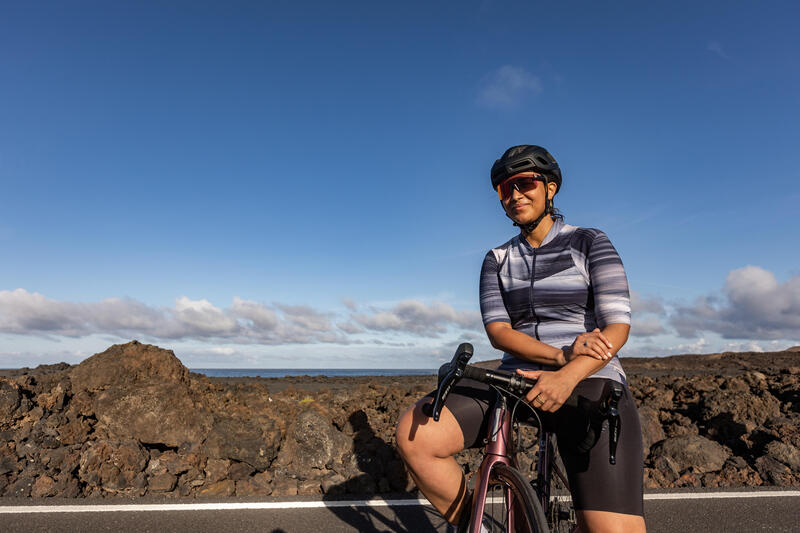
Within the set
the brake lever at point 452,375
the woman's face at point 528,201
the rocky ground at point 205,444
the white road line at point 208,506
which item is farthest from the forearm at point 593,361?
the rocky ground at point 205,444

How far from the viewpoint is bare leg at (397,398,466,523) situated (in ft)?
7.80

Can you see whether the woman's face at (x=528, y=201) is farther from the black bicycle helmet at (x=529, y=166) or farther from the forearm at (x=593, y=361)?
the forearm at (x=593, y=361)

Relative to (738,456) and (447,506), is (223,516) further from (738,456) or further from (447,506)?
(738,456)

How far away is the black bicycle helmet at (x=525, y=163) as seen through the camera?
2.65 meters

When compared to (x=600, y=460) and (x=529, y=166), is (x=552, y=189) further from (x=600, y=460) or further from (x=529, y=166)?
(x=600, y=460)

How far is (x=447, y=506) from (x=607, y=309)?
1.14 meters

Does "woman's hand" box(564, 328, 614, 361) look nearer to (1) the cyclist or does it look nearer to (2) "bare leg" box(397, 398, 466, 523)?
(1) the cyclist

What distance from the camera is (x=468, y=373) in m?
2.13

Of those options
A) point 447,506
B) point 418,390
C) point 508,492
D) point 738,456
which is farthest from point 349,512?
point 418,390

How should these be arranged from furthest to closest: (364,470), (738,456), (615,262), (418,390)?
1. (418,390)
2. (738,456)
3. (364,470)
4. (615,262)

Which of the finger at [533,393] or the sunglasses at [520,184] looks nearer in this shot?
the finger at [533,393]

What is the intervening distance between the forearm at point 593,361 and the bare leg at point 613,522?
55cm

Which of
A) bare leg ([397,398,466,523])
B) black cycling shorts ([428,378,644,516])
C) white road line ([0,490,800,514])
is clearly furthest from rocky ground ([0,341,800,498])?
black cycling shorts ([428,378,644,516])

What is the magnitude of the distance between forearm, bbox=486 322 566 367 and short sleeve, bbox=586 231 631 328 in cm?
27
